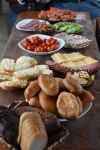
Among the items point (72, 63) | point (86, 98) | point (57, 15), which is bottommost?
point (57, 15)

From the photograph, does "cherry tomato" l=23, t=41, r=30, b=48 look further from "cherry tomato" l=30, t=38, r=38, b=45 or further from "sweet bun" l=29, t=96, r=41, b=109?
"sweet bun" l=29, t=96, r=41, b=109

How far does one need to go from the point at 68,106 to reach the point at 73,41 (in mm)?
852

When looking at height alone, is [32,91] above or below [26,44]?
above

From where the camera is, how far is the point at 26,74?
1142mm

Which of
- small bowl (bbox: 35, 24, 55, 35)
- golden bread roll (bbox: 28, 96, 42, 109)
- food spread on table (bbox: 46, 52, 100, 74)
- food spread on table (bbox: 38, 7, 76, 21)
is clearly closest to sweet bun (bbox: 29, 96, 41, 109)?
golden bread roll (bbox: 28, 96, 42, 109)

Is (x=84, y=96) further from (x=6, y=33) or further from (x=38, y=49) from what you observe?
(x=6, y=33)

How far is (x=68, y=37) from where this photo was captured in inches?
68.5

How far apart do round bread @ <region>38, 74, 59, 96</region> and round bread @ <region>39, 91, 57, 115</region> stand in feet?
0.06

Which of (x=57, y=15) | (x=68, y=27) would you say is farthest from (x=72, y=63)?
(x=57, y=15)

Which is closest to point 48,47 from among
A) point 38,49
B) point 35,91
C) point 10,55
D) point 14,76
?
point 38,49

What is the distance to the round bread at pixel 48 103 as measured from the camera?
903 mm

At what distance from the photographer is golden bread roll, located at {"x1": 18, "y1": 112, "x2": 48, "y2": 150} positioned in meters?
0.71

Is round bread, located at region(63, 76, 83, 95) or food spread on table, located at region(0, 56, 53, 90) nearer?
round bread, located at region(63, 76, 83, 95)

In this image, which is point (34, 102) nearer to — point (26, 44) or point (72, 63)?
point (72, 63)
